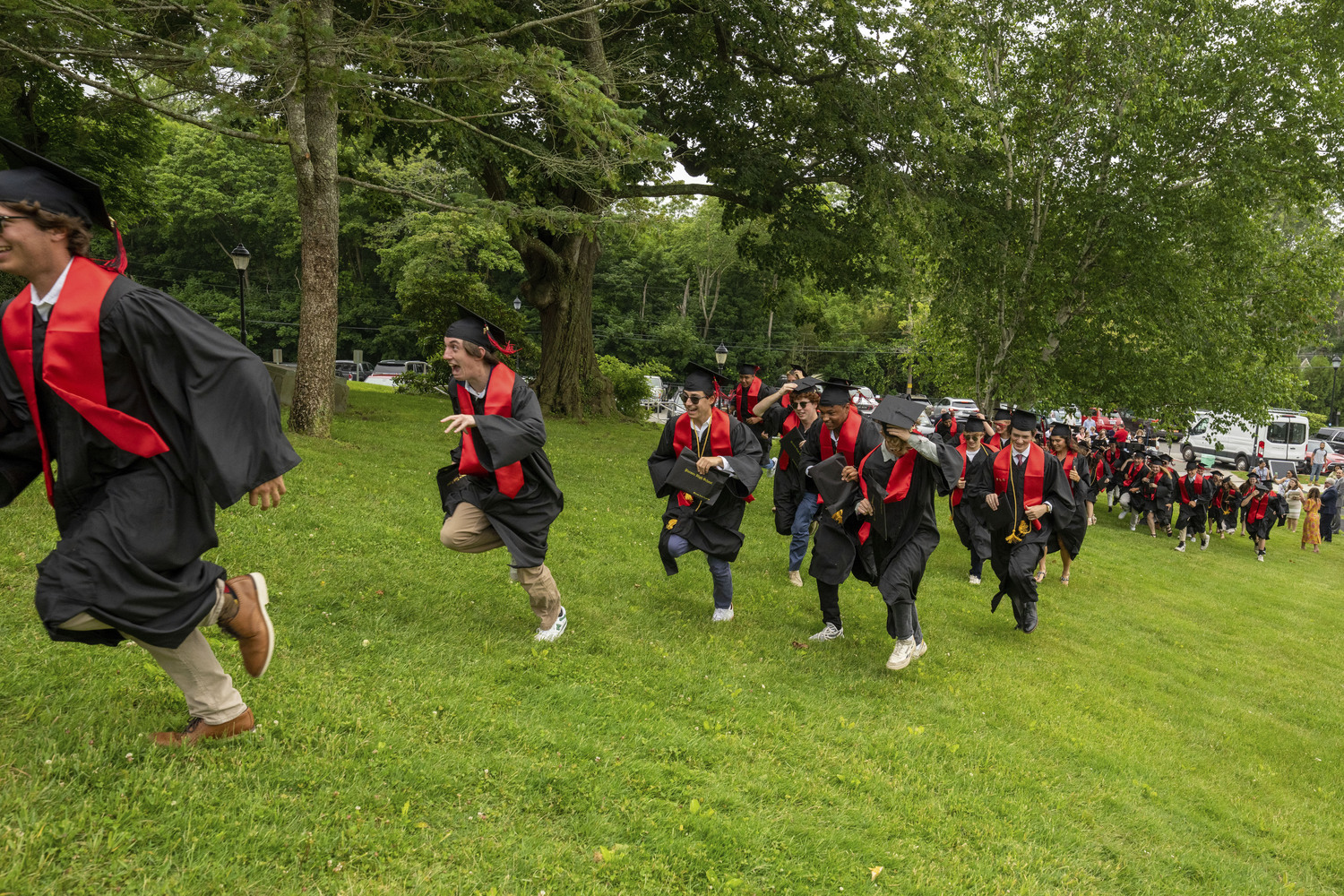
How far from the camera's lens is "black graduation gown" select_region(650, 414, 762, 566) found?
270 inches

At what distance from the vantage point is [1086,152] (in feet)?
58.0

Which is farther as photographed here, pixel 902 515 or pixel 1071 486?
pixel 1071 486

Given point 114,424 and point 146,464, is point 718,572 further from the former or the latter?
point 114,424

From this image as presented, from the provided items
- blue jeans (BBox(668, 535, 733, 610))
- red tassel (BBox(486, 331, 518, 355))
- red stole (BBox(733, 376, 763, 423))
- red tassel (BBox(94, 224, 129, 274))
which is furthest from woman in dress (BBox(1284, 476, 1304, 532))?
red tassel (BBox(94, 224, 129, 274))

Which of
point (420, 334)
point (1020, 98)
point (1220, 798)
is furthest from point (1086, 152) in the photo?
point (420, 334)

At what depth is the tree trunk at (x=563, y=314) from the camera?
2066cm

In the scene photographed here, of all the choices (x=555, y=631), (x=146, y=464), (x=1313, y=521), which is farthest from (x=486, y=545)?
(x=1313, y=521)

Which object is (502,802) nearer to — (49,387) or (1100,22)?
(49,387)

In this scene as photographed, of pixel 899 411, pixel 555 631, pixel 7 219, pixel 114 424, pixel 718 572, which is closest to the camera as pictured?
pixel 7 219

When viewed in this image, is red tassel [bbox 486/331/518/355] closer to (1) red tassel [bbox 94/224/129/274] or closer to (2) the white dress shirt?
(1) red tassel [bbox 94/224/129/274]

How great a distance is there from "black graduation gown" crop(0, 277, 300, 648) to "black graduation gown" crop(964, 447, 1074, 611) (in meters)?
7.47

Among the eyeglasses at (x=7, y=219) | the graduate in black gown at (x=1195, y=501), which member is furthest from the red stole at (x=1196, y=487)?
the eyeglasses at (x=7, y=219)

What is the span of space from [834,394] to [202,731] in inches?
214

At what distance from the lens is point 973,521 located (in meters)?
10.8
